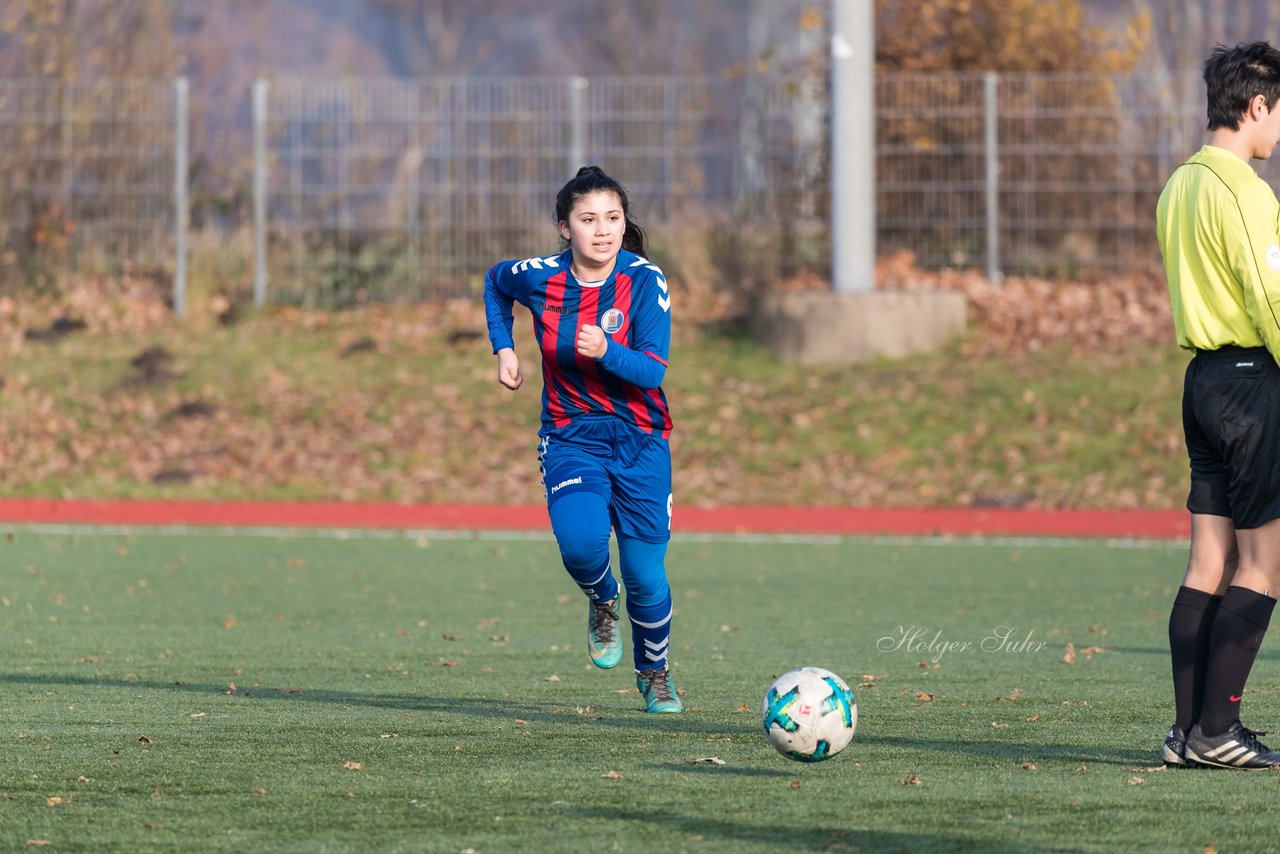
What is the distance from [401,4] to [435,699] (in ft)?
216

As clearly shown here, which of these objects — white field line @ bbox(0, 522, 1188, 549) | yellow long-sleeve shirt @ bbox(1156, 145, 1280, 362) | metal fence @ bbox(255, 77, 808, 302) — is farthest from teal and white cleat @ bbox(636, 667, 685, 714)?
metal fence @ bbox(255, 77, 808, 302)

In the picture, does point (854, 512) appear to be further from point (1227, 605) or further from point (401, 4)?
point (401, 4)

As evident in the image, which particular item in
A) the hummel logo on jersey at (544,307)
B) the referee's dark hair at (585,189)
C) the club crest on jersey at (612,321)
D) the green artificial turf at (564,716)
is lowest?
the green artificial turf at (564,716)

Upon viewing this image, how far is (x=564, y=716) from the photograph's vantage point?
6.93 meters

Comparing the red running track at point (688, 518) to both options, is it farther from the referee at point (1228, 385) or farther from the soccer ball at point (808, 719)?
the soccer ball at point (808, 719)

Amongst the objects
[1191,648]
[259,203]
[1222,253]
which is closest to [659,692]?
[1191,648]

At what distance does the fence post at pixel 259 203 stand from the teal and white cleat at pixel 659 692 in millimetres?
17343

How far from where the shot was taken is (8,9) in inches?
1043

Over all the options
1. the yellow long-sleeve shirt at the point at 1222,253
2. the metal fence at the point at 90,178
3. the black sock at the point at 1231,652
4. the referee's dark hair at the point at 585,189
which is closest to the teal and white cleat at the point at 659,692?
the referee's dark hair at the point at 585,189

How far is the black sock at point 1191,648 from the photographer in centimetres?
578

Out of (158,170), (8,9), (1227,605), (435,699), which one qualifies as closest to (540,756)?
(435,699)

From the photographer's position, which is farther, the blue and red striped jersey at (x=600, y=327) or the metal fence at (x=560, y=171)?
the metal fence at (x=560, y=171)

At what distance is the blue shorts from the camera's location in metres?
6.92

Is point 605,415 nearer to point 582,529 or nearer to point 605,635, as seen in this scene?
point 582,529
